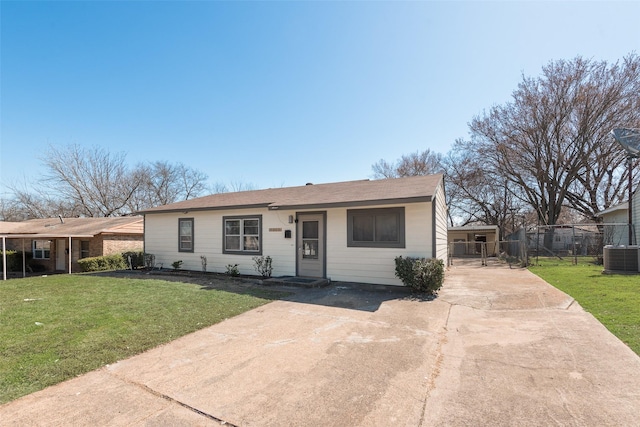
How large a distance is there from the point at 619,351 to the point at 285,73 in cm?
1206

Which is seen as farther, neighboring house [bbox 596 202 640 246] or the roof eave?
neighboring house [bbox 596 202 640 246]

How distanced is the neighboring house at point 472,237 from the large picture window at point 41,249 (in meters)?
28.4

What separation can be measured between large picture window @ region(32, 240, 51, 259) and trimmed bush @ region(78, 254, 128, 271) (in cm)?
561

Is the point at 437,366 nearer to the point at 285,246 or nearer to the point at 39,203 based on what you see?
the point at 285,246

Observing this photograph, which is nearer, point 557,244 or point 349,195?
point 349,195

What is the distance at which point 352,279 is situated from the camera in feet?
29.7

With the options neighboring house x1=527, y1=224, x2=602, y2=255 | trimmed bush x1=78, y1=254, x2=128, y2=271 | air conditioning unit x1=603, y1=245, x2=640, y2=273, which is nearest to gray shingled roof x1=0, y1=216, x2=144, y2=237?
trimmed bush x1=78, y1=254, x2=128, y2=271

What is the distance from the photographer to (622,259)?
10500mm

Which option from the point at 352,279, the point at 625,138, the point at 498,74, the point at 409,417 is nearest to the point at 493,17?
the point at 498,74

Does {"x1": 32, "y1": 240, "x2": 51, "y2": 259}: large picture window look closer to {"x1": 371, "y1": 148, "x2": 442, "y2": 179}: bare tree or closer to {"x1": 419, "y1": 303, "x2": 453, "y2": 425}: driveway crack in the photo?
{"x1": 419, "y1": 303, "x2": 453, "y2": 425}: driveway crack

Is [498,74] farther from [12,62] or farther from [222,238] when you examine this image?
[12,62]

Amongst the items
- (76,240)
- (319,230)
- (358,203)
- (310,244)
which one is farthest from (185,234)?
(76,240)

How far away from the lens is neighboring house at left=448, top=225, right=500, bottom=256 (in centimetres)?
2703

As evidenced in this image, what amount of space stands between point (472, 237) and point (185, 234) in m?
25.9
